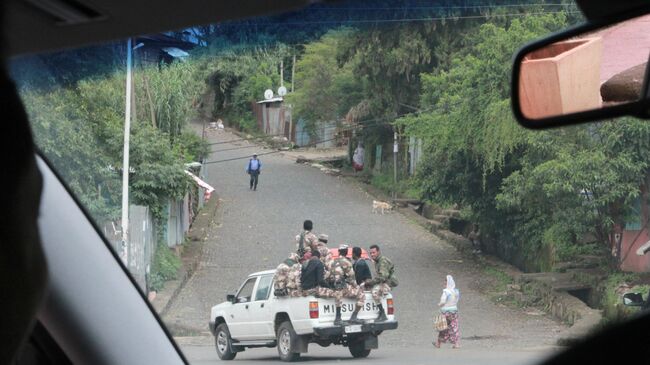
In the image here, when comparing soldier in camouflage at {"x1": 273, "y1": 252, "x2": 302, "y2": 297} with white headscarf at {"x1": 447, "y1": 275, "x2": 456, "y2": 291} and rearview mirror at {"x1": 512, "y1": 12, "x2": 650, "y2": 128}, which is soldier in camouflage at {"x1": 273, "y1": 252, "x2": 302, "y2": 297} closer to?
white headscarf at {"x1": 447, "y1": 275, "x2": 456, "y2": 291}

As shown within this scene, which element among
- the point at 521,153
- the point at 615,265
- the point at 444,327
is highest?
the point at 521,153

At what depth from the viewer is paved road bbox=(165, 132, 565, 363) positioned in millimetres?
5820

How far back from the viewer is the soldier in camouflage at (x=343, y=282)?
6.39m

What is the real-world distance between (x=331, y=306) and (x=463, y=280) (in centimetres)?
139

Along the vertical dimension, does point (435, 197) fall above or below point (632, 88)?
below

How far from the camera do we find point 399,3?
274 centimetres

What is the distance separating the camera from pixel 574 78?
96 cm

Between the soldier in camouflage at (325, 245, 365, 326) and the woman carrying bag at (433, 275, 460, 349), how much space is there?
21.6 inches

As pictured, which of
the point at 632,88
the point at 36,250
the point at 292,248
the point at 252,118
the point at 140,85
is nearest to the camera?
→ the point at 36,250

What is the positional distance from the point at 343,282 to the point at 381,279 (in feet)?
1.50

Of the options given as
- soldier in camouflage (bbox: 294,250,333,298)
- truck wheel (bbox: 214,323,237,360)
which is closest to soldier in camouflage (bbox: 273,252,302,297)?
soldier in camouflage (bbox: 294,250,333,298)

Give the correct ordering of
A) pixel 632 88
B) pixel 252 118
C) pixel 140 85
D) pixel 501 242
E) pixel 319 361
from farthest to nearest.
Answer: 1. pixel 501 242
2. pixel 252 118
3. pixel 319 361
4. pixel 140 85
5. pixel 632 88

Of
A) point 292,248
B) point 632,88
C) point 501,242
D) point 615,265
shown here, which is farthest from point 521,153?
point 632,88

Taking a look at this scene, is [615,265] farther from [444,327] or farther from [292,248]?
[292,248]
